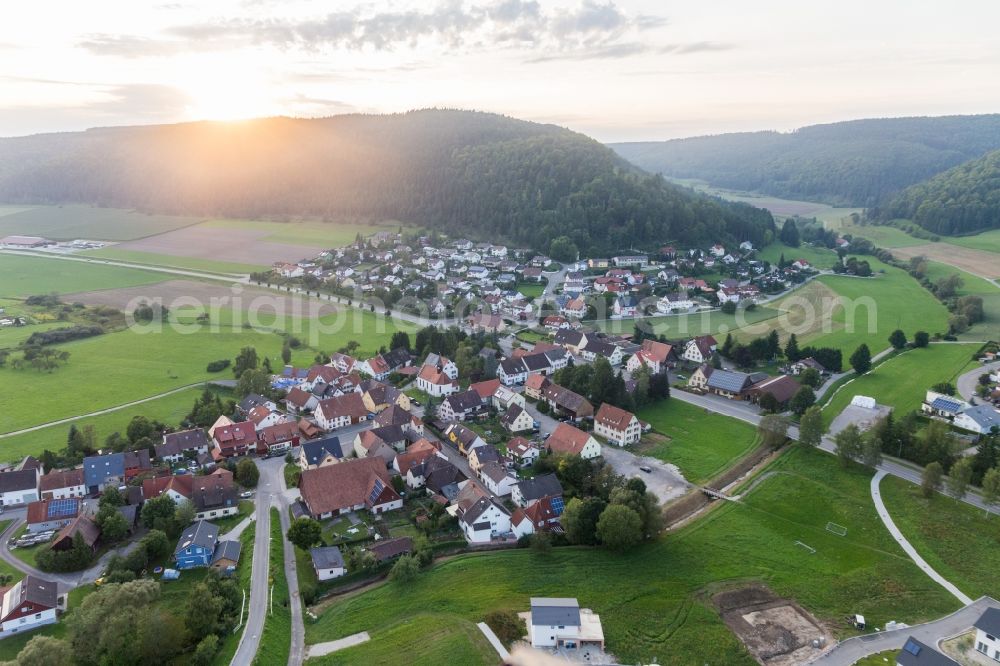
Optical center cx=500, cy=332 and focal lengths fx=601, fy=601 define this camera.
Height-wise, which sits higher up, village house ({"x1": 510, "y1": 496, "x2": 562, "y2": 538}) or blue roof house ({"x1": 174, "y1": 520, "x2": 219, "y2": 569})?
village house ({"x1": 510, "y1": 496, "x2": 562, "y2": 538})

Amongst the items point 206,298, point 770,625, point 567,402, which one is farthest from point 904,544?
point 206,298

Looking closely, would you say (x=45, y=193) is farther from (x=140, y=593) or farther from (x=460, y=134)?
(x=140, y=593)

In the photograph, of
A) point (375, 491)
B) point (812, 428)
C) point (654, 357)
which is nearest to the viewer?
point (375, 491)

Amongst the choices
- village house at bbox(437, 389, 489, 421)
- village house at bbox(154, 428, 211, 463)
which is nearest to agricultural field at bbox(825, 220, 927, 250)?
village house at bbox(437, 389, 489, 421)

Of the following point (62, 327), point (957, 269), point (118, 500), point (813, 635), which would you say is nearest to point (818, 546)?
point (813, 635)

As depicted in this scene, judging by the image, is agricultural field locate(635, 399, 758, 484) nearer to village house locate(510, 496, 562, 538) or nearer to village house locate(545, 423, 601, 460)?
village house locate(545, 423, 601, 460)

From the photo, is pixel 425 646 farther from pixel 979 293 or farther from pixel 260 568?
pixel 979 293
